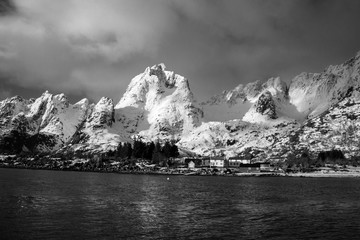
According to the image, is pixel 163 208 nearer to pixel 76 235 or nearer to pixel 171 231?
pixel 171 231

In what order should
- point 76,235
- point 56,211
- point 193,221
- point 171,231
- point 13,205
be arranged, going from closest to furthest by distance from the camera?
point 76,235
point 171,231
point 193,221
point 56,211
point 13,205

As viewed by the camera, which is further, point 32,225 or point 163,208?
point 163,208

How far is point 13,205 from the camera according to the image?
212ft

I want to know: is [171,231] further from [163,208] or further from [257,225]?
[163,208]

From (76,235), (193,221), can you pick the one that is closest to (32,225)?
(76,235)

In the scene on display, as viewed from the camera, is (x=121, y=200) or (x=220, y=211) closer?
(x=220, y=211)

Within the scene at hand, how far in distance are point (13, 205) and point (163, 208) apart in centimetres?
2728

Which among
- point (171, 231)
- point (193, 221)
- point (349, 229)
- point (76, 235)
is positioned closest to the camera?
point (76, 235)

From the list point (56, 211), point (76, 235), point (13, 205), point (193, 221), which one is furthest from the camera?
point (13, 205)

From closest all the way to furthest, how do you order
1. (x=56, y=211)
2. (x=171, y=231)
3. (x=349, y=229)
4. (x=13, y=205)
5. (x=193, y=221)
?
(x=171, y=231) → (x=349, y=229) → (x=193, y=221) → (x=56, y=211) → (x=13, y=205)

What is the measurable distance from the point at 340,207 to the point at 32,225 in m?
58.3

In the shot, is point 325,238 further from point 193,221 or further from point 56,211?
point 56,211

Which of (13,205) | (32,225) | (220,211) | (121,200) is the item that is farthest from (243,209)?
(13,205)

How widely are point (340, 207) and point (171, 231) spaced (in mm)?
42437
